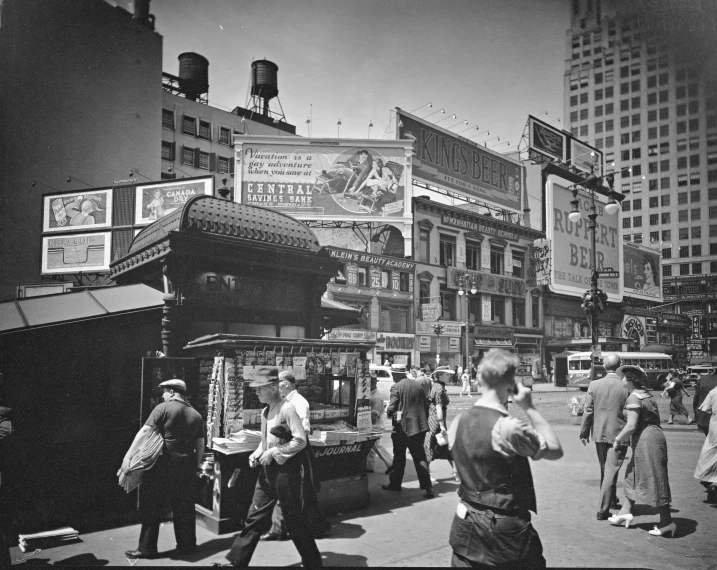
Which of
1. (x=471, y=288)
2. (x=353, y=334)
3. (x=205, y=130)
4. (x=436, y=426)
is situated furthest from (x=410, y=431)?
(x=205, y=130)

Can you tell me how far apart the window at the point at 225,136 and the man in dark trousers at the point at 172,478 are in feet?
137

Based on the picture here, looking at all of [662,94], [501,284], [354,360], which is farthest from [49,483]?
[501,284]

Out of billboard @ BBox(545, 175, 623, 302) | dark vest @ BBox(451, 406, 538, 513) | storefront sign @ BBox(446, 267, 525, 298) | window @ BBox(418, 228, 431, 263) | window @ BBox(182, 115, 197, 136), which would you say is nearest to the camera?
dark vest @ BBox(451, 406, 538, 513)

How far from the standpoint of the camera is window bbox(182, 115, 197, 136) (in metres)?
41.5

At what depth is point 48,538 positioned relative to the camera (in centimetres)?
570

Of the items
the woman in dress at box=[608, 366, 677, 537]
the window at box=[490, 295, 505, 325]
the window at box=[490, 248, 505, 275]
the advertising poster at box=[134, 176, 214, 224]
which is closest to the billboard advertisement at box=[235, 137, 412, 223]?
the advertising poster at box=[134, 176, 214, 224]

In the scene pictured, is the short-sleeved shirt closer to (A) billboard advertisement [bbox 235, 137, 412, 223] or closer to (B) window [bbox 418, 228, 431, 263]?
(A) billboard advertisement [bbox 235, 137, 412, 223]

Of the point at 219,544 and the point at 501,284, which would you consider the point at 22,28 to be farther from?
the point at 501,284

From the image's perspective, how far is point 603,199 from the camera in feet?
205

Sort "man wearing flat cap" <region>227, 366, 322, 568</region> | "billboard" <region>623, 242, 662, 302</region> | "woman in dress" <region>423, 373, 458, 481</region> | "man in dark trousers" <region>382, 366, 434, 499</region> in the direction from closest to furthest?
1. "man wearing flat cap" <region>227, 366, 322, 568</region>
2. "man in dark trousers" <region>382, 366, 434, 499</region>
3. "woman in dress" <region>423, 373, 458, 481</region>
4. "billboard" <region>623, 242, 662, 302</region>

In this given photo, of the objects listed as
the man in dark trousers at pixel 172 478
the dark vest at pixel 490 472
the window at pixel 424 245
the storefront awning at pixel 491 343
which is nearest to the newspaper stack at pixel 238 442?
the man in dark trousers at pixel 172 478

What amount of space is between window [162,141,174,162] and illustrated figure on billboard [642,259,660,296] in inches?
2134

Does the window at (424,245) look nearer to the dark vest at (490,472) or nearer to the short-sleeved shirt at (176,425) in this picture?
the short-sleeved shirt at (176,425)

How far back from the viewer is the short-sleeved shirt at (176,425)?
5.62 meters
